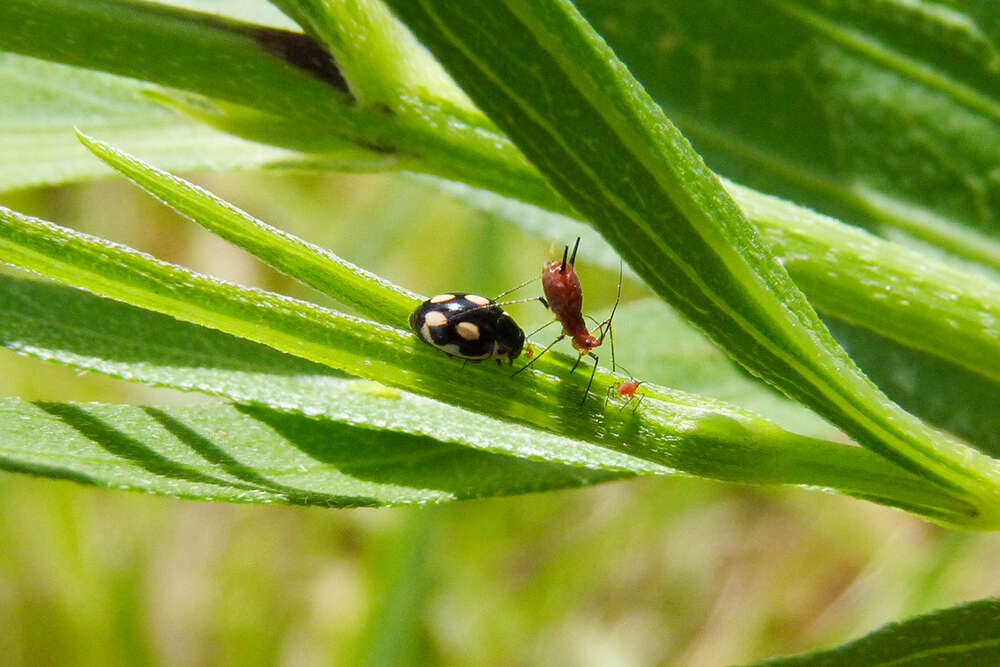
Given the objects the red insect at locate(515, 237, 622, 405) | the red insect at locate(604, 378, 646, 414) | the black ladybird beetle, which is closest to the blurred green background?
the red insect at locate(515, 237, 622, 405)

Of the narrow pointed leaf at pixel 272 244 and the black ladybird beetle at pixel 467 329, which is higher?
the narrow pointed leaf at pixel 272 244

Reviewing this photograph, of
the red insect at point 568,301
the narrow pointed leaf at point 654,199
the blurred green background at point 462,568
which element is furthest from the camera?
the blurred green background at point 462,568

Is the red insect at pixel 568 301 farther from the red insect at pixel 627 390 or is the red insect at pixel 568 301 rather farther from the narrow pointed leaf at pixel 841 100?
the red insect at pixel 627 390

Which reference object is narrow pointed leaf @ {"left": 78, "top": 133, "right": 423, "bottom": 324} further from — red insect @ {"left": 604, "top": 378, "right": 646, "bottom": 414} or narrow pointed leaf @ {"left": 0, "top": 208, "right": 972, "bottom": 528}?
red insect @ {"left": 604, "top": 378, "right": 646, "bottom": 414}

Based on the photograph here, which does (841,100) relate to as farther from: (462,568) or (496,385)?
(462,568)

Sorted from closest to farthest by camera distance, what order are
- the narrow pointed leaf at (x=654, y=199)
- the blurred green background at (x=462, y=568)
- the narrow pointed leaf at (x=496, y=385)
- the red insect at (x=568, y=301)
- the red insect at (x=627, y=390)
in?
the narrow pointed leaf at (x=654, y=199)
the narrow pointed leaf at (x=496, y=385)
the red insect at (x=627, y=390)
the red insect at (x=568, y=301)
the blurred green background at (x=462, y=568)

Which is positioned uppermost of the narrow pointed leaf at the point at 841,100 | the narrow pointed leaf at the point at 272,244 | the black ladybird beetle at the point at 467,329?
the narrow pointed leaf at the point at 841,100

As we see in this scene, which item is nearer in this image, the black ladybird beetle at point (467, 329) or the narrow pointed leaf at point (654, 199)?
the narrow pointed leaf at point (654, 199)

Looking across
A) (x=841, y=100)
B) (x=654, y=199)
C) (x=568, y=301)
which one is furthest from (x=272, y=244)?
(x=841, y=100)

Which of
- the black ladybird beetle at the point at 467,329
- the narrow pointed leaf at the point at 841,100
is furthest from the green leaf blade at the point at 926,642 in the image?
the narrow pointed leaf at the point at 841,100
